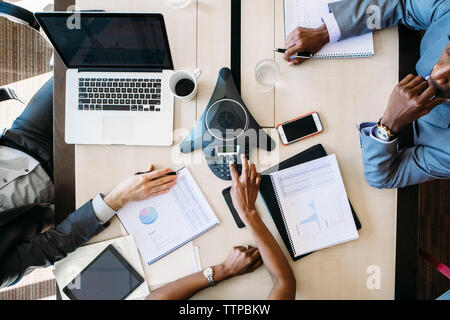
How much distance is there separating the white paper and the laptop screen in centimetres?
56

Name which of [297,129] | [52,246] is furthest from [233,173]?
[52,246]

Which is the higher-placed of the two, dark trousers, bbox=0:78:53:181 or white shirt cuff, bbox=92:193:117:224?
dark trousers, bbox=0:78:53:181

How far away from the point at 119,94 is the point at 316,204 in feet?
2.35

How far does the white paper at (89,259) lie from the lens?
97 centimetres

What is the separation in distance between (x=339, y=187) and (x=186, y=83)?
0.58 m

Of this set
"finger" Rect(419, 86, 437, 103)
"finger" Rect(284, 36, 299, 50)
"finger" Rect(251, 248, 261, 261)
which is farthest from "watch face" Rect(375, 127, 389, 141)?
"finger" Rect(251, 248, 261, 261)

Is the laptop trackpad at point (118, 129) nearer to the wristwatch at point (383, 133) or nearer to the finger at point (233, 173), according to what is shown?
the finger at point (233, 173)

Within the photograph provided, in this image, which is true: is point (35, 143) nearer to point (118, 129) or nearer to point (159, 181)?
point (118, 129)

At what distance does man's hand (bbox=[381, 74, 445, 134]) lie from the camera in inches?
32.3

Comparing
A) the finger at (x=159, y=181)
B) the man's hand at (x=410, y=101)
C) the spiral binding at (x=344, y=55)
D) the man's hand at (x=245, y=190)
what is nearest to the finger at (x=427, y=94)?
the man's hand at (x=410, y=101)

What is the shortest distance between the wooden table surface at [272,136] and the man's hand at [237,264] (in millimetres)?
30

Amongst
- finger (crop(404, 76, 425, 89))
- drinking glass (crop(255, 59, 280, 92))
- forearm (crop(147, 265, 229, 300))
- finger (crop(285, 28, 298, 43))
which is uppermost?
finger (crop(285, 28, 298, 43))

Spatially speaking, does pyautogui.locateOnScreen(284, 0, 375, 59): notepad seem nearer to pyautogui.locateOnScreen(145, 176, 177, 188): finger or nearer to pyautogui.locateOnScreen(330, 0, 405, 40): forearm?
pyautogui.locateOnScreen(330, 0, 405, 40): forearm

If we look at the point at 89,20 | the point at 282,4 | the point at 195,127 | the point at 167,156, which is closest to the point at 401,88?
the point at 282,4
